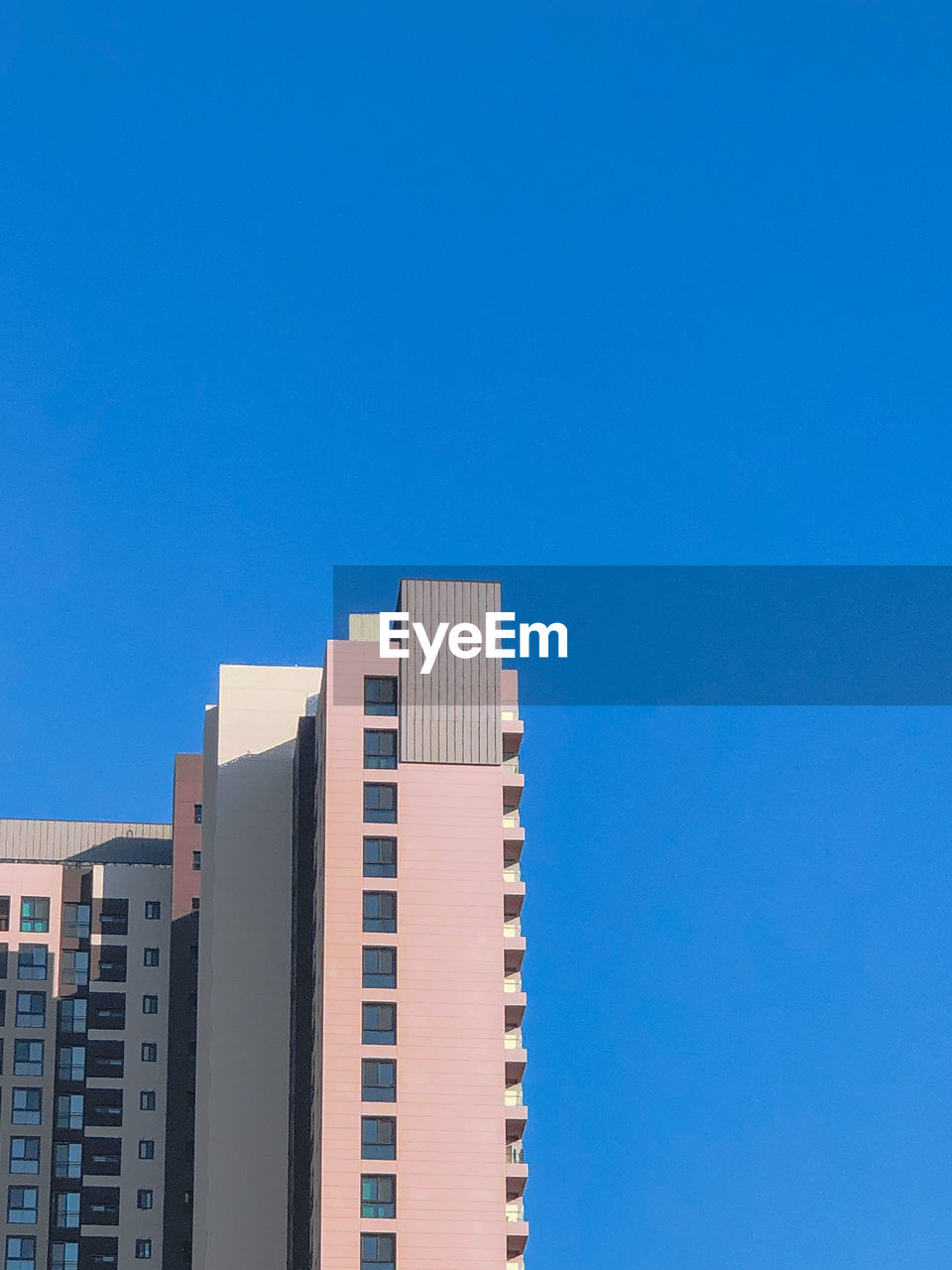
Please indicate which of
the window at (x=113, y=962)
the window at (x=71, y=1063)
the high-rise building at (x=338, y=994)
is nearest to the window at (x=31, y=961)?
the window at (x=113, y=962)

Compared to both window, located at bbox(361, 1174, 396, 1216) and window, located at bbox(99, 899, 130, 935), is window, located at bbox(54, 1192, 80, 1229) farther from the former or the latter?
window, located at bbox(361, 1174, 396, 1216)

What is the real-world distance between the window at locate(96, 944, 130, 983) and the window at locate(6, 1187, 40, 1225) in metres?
12.2

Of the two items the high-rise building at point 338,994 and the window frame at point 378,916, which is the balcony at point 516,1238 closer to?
the high-rise building at point 338,994

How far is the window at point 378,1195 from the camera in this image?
301ft

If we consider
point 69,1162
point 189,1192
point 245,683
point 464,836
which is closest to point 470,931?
point 464,836

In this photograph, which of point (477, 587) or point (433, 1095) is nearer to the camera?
point (433, 1095)

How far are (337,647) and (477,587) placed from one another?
22.2ft

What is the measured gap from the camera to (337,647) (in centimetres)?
10094

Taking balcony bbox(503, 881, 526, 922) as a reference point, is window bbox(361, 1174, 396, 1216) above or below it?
below

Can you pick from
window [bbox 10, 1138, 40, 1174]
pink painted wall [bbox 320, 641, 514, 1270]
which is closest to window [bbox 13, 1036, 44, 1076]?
window [bbox 10, 1138, 40, 1174]

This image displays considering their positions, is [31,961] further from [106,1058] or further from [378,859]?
[378,859]

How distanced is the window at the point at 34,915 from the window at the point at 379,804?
1689 inches

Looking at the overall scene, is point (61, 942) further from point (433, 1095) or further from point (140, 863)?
point (433, 1095)

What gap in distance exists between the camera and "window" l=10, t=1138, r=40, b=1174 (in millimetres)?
132125
